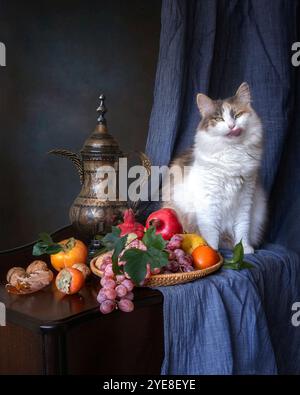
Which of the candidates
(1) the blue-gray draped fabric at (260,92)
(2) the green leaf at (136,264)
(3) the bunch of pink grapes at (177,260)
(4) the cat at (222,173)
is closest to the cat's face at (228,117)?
(4) the cat at (222,173)

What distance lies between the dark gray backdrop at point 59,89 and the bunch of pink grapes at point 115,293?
1.64 feet

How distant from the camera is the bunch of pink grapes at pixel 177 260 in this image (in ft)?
3.13

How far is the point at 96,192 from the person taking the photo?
3.62ft

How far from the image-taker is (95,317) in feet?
2.67

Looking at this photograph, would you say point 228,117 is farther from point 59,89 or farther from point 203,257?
point 59,89

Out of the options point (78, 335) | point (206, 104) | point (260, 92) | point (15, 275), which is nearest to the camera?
point (78, 335)

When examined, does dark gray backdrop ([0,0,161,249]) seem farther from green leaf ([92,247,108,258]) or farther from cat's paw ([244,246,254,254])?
cat's paw ([244,246,254,254])

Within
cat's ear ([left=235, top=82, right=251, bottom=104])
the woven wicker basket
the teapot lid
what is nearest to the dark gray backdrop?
the teapot lid

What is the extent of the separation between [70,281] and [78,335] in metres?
0.12

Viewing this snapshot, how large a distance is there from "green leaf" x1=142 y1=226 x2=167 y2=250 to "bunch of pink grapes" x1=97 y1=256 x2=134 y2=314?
0.29ft

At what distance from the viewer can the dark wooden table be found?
76cm

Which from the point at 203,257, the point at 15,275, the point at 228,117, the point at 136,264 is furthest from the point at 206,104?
the point at 15,275

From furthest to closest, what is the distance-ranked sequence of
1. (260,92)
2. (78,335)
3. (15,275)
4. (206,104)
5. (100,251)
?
(260,92) → (206,104) → (100,251) → (15,275) → (78,335)

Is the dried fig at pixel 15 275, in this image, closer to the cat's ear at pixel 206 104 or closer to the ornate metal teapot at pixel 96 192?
the ornate metal teapot at pixel 96 192
